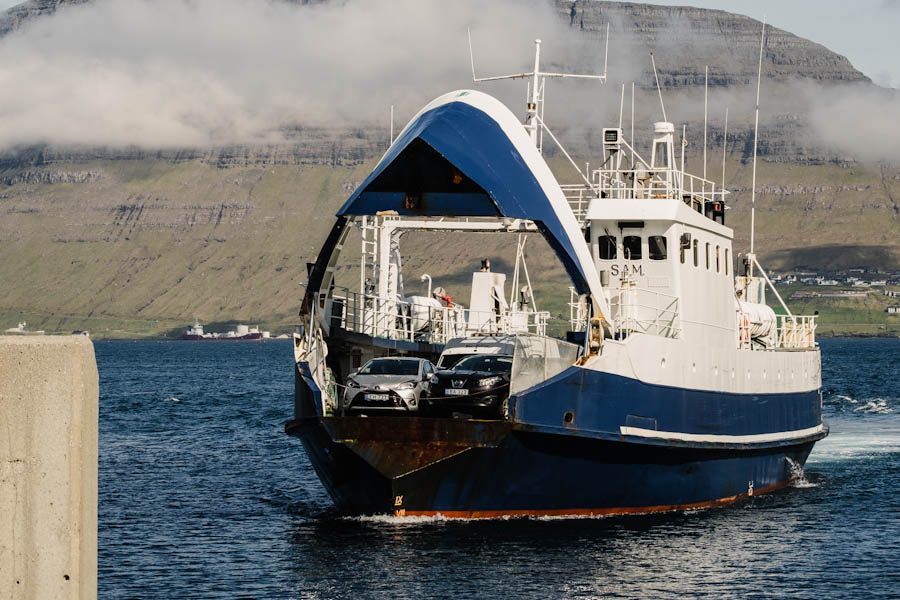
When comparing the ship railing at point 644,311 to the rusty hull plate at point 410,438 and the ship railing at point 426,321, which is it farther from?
the rusty hull plate at point 410,438

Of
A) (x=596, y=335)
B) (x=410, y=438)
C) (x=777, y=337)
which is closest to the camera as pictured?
(x=410, y=438)

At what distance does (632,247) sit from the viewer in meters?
35.3

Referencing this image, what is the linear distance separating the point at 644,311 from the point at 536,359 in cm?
675

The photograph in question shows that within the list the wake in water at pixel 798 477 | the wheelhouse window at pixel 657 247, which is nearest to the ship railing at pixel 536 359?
the wheelhouse window at pixel 657 247

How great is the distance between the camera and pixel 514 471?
28688 mm

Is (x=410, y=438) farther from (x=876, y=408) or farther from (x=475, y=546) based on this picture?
(x=876, y=408)

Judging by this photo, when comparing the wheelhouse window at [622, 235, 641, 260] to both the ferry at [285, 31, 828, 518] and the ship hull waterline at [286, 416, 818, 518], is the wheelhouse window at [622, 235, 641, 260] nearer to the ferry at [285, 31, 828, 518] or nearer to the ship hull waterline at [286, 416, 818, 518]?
the ferry at [285, 31, 828, 518]

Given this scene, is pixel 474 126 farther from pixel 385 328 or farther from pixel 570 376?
pixel 385 328

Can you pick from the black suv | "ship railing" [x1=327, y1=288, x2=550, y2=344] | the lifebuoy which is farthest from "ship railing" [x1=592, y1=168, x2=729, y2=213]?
the black suv

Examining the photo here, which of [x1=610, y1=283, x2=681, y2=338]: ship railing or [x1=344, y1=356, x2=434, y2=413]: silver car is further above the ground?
[x1=610, y1=283, x2=681, y2=338]: ship railing

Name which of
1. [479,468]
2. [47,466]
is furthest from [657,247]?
[47,466]

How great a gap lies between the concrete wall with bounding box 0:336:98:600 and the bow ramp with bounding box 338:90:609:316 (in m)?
21.5

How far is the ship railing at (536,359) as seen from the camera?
28312 mm

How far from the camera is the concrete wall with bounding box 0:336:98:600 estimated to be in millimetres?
7188
